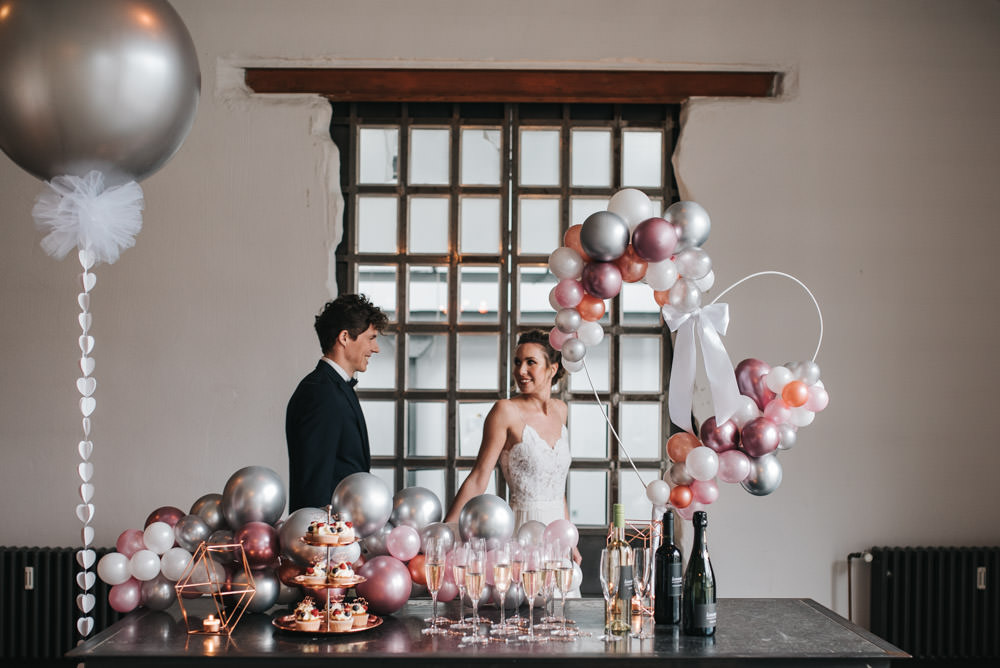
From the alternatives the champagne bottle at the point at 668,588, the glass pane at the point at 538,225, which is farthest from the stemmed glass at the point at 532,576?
Result: the glass pane at the point at 538,225

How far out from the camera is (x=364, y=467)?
339cm

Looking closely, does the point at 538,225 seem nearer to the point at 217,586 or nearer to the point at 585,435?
the point at 585,435

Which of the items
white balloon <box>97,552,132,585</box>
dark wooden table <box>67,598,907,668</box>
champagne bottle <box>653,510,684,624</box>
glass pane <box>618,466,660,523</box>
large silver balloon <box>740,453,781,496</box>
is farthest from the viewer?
glass pane <box>618,466,660,523</box>

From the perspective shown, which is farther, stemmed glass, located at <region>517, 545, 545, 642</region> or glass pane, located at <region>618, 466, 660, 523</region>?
glass pane, located at <region>618, 466, 660, 523</region>

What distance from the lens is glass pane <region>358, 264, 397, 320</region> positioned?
462cm

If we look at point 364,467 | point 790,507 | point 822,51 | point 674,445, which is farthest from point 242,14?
point 790,507

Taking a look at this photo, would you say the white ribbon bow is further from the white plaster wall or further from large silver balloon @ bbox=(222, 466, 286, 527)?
the white plaster wall

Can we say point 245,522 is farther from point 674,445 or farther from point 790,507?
point 790,507

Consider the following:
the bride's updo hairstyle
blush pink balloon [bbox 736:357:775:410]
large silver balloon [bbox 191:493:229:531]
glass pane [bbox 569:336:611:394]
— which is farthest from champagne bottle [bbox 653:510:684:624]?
glass pane [bbox 569:336:611:394]

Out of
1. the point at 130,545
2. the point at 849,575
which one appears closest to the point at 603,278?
the point at 130,545

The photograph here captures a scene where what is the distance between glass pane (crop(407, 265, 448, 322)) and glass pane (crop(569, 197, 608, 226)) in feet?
2.30

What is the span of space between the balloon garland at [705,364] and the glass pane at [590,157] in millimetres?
1920

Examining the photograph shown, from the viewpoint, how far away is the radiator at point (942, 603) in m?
4.24

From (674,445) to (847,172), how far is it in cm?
247
